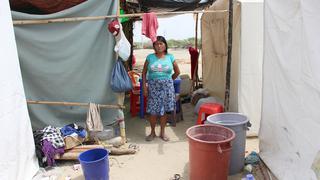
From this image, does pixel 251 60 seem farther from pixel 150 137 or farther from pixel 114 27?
pixel 114 27

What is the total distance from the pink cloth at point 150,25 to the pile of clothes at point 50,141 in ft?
5.82

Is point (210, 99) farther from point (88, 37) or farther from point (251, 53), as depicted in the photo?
point (88, 37)

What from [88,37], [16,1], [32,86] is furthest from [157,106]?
[16,1]

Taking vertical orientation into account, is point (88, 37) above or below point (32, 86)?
above

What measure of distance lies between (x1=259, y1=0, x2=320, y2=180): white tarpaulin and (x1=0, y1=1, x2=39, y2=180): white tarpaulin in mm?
3041

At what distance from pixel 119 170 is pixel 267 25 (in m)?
2.72

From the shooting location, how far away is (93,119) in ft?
15.6

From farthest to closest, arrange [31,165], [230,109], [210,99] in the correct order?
[210,99] → [230,109] → [31,165]

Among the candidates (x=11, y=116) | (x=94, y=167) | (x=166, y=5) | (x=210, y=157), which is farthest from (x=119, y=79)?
(x=166, y=5)

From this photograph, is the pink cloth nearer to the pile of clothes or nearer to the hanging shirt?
the hanging shirt

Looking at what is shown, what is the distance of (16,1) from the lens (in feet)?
15.2

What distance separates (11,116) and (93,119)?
134cm

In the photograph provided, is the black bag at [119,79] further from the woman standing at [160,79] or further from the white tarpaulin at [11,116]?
the white tarpaulin at [11,116]

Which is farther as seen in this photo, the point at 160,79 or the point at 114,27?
the point at 160,79
